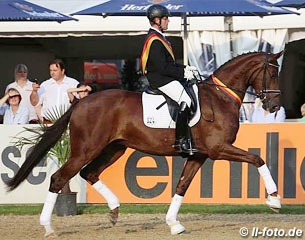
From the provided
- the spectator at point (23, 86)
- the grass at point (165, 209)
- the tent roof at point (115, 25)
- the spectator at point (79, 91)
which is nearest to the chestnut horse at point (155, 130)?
the grass at point (165, 209)

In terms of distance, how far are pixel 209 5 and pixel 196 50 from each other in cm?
214

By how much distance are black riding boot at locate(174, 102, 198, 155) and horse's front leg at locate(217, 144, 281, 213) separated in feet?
1.28

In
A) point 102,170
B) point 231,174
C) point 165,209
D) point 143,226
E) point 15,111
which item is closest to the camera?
point 102,170

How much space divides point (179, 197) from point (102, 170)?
109 cm

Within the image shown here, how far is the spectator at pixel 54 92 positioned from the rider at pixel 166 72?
14.0ft

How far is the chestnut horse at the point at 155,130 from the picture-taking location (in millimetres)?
11828

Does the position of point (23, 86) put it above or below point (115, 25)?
below

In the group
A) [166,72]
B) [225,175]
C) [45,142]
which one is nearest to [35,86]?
[225,175]

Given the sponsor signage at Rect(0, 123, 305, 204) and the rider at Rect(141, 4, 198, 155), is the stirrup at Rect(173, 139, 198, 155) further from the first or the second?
the sponsor signage at Rect(0, 123, 305, 204)

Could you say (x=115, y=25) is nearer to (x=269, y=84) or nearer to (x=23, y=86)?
(x=23, y=86)

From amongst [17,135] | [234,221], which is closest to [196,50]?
[17,135]

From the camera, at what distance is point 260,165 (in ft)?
38.0

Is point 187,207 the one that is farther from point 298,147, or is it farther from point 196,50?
point 196,50

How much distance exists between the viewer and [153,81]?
11844 millimetres
